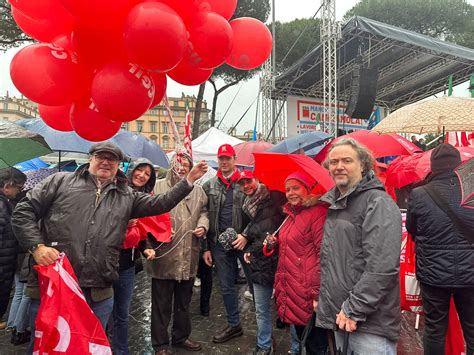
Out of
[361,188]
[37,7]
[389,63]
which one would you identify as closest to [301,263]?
[361,188]

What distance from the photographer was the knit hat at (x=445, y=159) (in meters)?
2.59

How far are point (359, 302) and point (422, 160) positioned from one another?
240cm

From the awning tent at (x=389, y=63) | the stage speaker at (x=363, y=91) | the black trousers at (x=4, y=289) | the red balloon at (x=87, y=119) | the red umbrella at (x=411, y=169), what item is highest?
the awning tent at (x=389, y=63)

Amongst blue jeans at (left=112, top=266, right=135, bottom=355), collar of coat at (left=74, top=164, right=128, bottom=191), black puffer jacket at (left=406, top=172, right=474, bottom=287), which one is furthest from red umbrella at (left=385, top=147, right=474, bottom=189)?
blue jeans at (left=112, top=266, right=135, bottom=355)

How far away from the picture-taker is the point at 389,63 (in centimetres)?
1406

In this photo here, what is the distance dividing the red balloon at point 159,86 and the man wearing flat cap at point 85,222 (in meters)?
0.58

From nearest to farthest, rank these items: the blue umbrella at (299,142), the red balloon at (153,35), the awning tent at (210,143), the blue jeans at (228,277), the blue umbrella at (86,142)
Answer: the red balloon at (153,35)
the blue jeans at (228,277)
the blue umbrella at (86,142)
the blue umbrella at (299,142)
the awning tent at (210,143)

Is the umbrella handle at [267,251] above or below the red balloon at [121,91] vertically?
below

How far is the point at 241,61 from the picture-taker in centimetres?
226

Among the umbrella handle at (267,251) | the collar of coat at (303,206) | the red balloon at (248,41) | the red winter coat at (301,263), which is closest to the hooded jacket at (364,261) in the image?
the red winter coat at (301,263)

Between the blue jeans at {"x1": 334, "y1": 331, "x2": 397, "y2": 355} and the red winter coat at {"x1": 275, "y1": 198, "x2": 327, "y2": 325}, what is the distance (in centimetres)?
48

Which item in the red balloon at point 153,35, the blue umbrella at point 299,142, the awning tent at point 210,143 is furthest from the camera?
the awning tent at point 210,143

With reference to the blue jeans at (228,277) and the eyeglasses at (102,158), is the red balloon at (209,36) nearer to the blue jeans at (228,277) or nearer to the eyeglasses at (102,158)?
the eyeglasses at (102,158)

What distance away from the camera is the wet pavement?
136 inches
